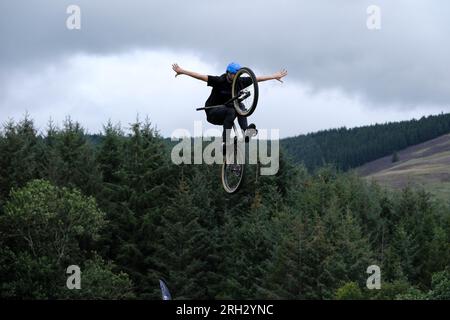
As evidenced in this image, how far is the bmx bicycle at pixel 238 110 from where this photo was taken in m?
21.3

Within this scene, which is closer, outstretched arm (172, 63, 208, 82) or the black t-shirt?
outstretched arm (172, 63, 208, 82)

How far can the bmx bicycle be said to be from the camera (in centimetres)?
2131

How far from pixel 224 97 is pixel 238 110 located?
90cm

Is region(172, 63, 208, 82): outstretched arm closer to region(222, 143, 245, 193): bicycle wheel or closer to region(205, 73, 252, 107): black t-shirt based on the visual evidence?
region(205, 73, 252, 107): black t-shirt

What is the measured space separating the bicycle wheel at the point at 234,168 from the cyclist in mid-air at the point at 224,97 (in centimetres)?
47

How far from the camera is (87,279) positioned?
70.2 meters

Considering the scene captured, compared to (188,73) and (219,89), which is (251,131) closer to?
(219,89)

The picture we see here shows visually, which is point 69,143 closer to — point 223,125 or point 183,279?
point 183,279

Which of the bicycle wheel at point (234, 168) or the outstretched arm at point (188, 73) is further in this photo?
the bicycle wheel at point (234, 168)

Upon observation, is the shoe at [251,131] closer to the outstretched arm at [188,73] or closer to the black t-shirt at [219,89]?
the black t-shirt at [219,89]

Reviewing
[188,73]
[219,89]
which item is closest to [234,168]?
[219,89]

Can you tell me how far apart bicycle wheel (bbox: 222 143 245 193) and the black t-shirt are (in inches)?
47.2

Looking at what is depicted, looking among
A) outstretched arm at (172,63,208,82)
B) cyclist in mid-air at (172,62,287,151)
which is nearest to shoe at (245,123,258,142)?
cyclist in mid-air at (172,62,287,151)

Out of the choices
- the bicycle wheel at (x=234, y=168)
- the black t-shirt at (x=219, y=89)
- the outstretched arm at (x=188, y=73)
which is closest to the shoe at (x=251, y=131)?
the bicycle wheel at (x=234, y=168)
